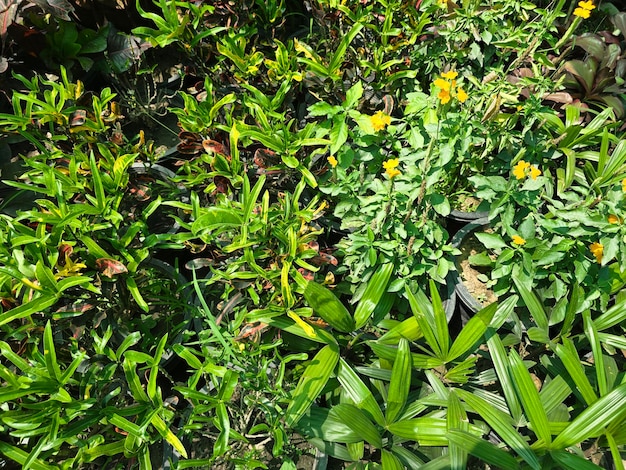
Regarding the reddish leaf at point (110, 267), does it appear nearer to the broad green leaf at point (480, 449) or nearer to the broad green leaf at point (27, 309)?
the broad green leaf at point (27, 309)

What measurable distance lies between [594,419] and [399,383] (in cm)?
50

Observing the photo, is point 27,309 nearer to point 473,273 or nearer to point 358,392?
point 358,392

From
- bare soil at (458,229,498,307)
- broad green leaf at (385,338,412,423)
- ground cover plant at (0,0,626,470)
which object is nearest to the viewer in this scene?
ground cover plant at (0,0,626,470)

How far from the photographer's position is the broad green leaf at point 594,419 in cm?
107

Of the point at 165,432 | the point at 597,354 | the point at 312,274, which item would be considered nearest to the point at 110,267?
the point at 165,432

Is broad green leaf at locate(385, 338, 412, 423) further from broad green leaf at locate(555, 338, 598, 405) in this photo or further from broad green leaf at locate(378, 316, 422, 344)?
broad green leaf at locate(555, 338, 598, 405)

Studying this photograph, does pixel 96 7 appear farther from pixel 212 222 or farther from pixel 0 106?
pixel 212 222

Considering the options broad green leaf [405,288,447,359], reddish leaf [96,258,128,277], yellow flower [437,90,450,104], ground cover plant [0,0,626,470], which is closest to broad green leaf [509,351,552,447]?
ground cover plant [0,0,626,470]

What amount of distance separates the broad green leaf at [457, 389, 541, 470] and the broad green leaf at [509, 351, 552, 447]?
2.0 inches

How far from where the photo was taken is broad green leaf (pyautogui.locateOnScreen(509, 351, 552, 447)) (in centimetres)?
109

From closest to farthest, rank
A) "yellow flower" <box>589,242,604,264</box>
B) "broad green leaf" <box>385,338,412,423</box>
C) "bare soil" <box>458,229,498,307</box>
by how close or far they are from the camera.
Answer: "broad green leaf" <box>385,338,412,423</box>, "yellow flower" <box>589,242,604,264</box>, "bare soil" <box>458,229,498,307</box>

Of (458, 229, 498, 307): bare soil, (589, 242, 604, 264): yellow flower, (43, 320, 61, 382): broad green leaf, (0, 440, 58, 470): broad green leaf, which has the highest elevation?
(589, 242, 604, 264): yellow flower

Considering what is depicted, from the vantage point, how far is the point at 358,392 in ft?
4.06

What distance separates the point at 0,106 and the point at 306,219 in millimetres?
1591
